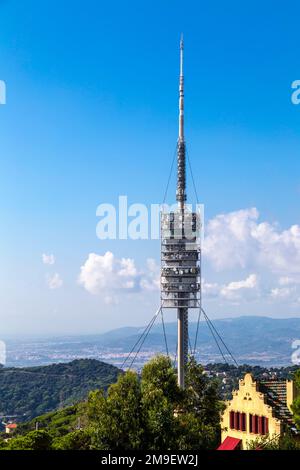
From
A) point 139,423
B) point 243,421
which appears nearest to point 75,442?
point 139,423

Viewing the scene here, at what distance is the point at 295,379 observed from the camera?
4778 centimetres

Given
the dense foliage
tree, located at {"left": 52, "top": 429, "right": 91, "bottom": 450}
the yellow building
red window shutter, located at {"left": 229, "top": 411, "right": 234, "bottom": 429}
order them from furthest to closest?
tree, located at {"left": 52, "top": 429, "right": 91, "bottom": 450}, red window shutter, located at {"left": 229, "top": 411, "right": 234, "bottom": 429}, the dense foliage, the yellow building

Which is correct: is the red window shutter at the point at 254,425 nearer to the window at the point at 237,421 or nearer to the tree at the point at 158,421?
the window at the point at 237,421

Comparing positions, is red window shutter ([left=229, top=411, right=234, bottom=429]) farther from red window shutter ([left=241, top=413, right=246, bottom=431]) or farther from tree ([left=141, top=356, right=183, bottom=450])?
tree ([left=141, top=356, right=183, bottom=450])

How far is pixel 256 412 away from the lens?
4912 centimetres

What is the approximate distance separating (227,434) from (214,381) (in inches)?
531

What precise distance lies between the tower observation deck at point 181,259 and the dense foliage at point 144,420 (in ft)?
107

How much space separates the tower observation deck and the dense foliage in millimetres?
32528

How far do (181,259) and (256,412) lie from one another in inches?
1858

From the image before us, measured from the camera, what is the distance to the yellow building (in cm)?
4784

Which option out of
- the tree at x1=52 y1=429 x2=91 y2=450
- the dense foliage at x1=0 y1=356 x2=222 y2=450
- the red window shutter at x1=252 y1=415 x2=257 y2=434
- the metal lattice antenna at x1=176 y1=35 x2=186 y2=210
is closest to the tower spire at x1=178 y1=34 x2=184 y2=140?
the metal lattice antenna at x1=176 y1=35 x2=186 y2=210

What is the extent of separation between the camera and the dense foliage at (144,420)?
1949 inches
